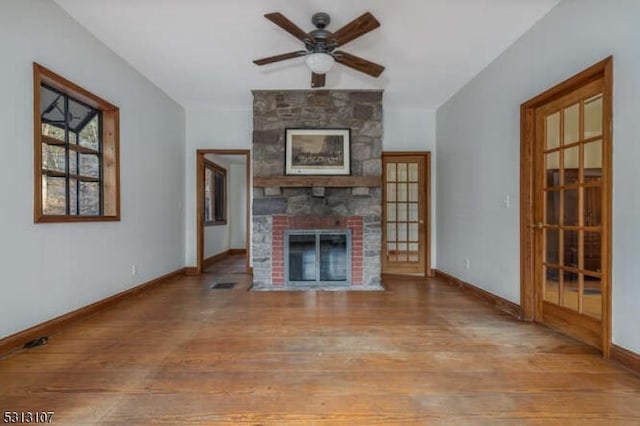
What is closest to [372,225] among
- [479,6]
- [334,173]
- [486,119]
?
[334,173]

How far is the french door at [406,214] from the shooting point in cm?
520

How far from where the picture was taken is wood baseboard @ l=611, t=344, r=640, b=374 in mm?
1959

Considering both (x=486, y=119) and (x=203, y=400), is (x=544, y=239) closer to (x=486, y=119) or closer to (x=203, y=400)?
(x=486, y=119)

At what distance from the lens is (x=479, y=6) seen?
8.55 ft

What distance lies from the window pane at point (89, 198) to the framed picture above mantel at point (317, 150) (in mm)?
2144

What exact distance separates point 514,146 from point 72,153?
4134 mm

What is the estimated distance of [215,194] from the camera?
22.5 ft

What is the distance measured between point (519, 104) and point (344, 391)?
2.88 metres

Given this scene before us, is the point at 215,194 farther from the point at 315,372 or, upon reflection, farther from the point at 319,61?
the point at 315,372

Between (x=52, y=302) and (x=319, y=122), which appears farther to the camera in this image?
(x=319, y=122)

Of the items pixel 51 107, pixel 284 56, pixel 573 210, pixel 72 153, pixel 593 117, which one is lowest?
pixel 573 210

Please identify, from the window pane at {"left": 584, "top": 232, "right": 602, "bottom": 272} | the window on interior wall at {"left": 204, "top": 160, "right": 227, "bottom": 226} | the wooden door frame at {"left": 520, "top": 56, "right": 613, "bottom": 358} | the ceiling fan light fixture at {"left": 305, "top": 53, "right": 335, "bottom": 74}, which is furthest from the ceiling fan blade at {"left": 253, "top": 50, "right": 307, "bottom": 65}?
the window on interior wall at {"left": 204, "top": 160, "right": 227, "bottom": 226}

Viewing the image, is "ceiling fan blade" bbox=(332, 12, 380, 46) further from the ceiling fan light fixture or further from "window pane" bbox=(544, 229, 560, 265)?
"window pane" bbox=(544, 229, 560, 265)

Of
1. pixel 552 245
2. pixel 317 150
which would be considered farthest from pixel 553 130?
pixel 317 150
